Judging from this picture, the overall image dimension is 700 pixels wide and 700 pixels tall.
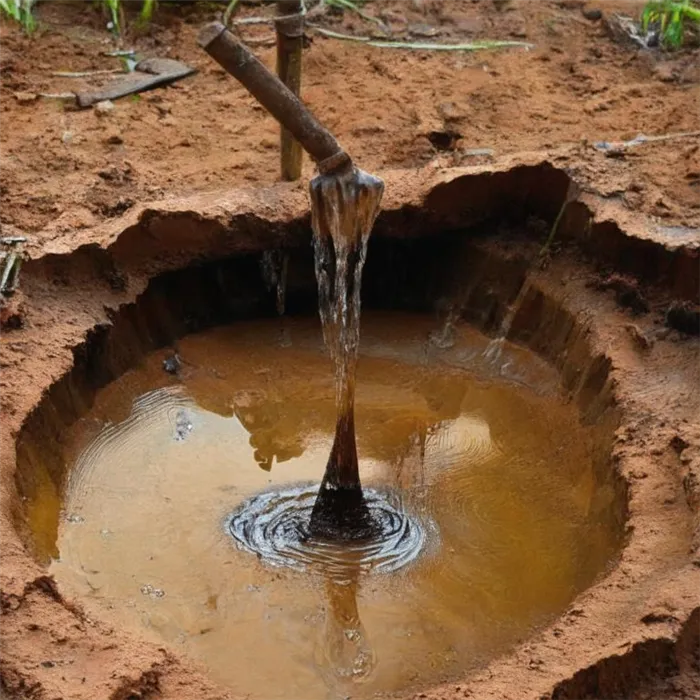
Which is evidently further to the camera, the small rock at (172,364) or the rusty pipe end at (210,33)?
the small rock at (172,364)

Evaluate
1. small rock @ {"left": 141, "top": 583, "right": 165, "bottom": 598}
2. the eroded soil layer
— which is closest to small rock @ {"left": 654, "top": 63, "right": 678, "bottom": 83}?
the eroded soil layer

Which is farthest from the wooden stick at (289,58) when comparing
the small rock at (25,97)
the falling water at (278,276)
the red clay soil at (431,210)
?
the small rock at (25,97)

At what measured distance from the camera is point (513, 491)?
13.7ft

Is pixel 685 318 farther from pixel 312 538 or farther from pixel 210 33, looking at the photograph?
pixel 210 33

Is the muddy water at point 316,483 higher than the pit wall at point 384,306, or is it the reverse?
the pit wall at point 384,306

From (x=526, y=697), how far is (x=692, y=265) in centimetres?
230

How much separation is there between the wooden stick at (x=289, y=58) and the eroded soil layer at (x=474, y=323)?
6.3 inches

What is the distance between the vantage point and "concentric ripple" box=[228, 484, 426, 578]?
12.4 feet

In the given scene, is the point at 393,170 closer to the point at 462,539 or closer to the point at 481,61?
the point at 481,61

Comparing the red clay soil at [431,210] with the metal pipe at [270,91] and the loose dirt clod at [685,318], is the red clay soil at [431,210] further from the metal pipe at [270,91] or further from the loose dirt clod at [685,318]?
the metal pipe at [270,91]

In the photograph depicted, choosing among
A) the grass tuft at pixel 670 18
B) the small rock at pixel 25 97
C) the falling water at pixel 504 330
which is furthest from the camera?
the grass tuft at pixel 670 18

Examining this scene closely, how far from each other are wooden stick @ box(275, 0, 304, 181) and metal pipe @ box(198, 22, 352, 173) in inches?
63.7

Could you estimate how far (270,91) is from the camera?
3.11m

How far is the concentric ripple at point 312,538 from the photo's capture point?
3.78m
